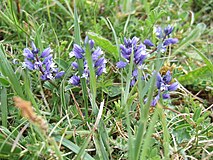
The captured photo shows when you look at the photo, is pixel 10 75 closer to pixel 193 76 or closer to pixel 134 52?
pixel 134 52

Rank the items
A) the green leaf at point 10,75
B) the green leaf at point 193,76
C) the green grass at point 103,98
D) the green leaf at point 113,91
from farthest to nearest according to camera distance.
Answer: the green leaf at point 193,76, the green leaf at point 113,91, the green leaf at point 10,75, the green grass at point 103,98

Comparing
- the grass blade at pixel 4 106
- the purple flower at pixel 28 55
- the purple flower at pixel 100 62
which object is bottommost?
the grass blade at pixel 4 106

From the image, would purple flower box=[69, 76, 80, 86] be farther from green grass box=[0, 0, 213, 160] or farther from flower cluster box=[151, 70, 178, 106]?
flower cluster box=[151, 70, 178, 106]

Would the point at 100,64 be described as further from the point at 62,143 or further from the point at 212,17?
the point at 212,17

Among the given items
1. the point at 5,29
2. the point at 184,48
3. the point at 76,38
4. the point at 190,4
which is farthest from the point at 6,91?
the point at 190,4

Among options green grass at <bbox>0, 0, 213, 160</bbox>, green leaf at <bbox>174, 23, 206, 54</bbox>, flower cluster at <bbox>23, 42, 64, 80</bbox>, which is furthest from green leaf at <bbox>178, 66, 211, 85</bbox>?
flower cluster at <bbox>23, 42, 64, 80</bbox>

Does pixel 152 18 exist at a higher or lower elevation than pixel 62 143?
higher

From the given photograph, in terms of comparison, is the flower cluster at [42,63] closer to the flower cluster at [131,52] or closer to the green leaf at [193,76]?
the flower cluster at [131,52]

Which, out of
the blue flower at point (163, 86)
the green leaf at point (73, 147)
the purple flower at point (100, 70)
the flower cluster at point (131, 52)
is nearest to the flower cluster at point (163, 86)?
the blue flower at point (163, 86)
